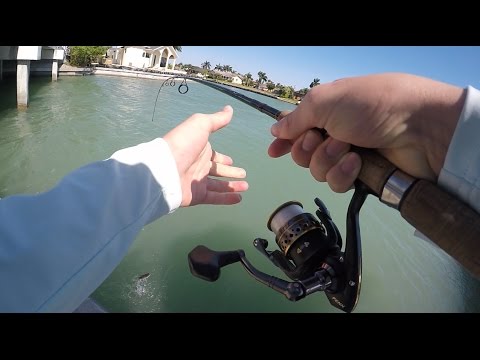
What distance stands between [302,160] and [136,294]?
313cm

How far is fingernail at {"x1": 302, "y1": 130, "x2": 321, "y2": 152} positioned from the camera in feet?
5.08

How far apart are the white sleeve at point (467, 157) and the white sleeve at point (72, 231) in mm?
1076

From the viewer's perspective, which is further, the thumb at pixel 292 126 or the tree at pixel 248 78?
the tree at pixel 248 78

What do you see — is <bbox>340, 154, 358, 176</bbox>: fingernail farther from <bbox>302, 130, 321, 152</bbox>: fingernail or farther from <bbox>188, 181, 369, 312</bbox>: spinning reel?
<bbox>302, 130, 321, 152</bbox>: fingernail

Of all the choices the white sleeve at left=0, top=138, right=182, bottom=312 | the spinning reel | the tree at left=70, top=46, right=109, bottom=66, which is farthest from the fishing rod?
the tree at left=70, top=46, right=109, bottom=66

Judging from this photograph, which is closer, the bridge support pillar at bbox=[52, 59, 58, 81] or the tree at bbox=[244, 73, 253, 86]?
the bridge support pillar at bbox=[52, 59, 58, 81]

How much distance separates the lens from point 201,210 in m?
5.98

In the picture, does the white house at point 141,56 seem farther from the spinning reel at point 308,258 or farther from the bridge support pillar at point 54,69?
the spinning reel at point 308,258

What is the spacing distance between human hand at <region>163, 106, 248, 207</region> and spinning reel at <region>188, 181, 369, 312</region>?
1.31ft

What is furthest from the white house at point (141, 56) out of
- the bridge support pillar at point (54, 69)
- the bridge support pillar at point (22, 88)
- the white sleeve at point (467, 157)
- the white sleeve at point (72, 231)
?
the white sleeve at point (467, 157)

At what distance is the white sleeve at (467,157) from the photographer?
929mm

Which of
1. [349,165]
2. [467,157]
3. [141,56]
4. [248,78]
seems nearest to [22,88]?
[349,165]

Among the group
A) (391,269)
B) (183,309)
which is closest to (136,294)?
(183,309)
